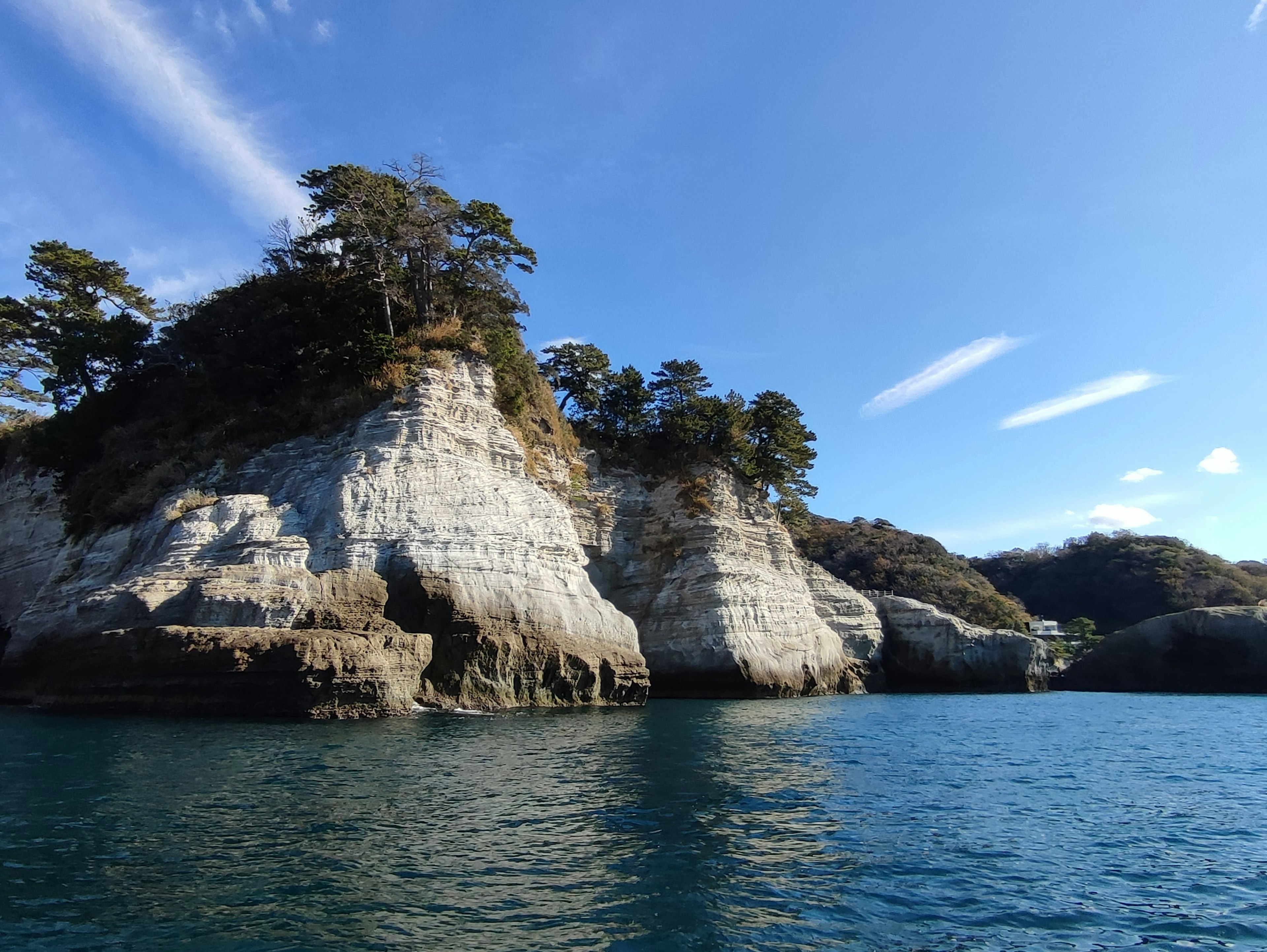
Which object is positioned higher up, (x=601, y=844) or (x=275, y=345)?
(x=275, y=345)

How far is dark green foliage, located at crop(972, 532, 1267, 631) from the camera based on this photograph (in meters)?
67.8

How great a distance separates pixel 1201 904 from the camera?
735 centimetres

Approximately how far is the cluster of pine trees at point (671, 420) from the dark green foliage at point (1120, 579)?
50179 millimetres

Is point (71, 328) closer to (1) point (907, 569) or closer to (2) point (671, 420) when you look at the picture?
(2) point (671, 420)

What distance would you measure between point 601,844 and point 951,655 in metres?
39.2

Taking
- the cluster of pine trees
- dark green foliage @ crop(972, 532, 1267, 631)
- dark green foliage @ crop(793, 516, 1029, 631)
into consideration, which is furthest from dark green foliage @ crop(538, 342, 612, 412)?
dark green foliage @ crop(972, 532, 1267, 631)

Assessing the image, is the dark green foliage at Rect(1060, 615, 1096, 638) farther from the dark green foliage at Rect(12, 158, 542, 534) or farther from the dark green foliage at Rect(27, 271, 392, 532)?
the dark green foliage at Rect(27, 271, 392, 532)

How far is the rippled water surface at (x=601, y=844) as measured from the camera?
21.0ft

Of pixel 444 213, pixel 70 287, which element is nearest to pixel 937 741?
pixel 444 213

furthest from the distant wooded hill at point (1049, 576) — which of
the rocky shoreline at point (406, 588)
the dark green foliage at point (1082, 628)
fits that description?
the rocky shoreline at point (406, 588)

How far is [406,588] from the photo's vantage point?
2156 centimetres

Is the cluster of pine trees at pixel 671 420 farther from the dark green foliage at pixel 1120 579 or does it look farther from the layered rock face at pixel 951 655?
the dark green foliage at pixel 1120 579

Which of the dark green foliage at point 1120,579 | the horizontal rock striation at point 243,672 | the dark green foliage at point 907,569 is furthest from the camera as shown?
the dark green foliage at point 1120,579

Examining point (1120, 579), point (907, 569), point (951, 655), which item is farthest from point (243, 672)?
point (1120, 579)
